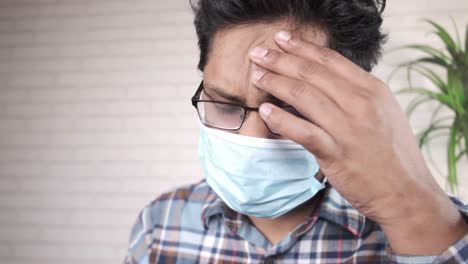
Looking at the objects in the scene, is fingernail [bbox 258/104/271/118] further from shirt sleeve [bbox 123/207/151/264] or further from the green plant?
the green plant

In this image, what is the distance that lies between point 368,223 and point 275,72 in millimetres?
432

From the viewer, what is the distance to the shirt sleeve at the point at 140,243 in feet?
3.81

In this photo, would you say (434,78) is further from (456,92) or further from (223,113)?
(223,113)

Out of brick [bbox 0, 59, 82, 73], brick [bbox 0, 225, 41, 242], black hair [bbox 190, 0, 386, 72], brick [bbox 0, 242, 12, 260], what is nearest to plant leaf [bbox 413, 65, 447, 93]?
black hair [bbox 190, 0, 386, 72]

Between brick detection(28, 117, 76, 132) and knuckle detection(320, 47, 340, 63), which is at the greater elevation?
knuckle detection(320, 47, 340, 63)

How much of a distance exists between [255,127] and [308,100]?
0.21 meters

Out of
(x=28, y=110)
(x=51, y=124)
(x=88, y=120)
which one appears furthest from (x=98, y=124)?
(x=28, y=110)

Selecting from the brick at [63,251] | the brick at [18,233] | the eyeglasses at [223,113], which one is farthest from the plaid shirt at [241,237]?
the brick at [18,233]

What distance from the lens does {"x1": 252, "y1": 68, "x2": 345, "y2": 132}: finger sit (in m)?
0.66

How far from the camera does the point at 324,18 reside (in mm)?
967

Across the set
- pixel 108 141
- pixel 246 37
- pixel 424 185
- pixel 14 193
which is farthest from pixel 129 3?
pixel 424 185

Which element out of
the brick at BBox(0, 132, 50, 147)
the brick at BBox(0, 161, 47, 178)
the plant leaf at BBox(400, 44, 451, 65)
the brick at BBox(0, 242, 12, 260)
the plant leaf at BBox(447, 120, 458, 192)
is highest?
the plant leaf at BBox(400, 44, 451, 65)

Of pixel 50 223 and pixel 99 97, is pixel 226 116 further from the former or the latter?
pixel 50 223

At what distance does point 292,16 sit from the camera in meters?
0.96
